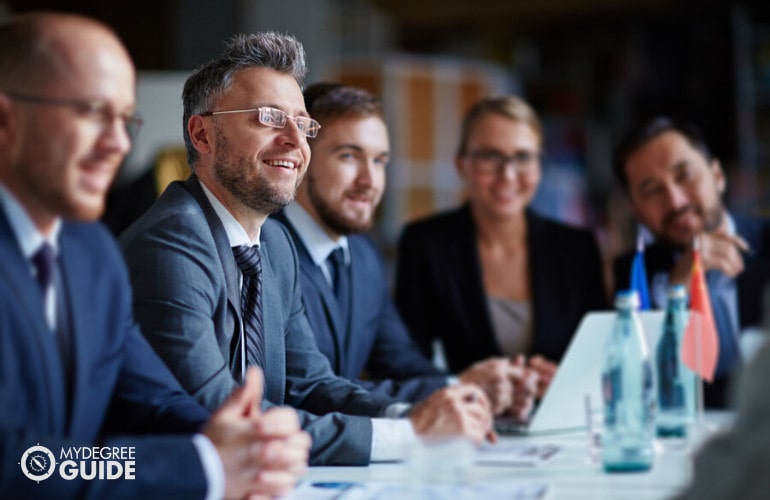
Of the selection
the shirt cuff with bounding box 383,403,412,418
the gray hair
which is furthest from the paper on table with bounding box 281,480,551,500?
the gray hair

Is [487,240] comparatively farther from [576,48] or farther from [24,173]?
[576,48]

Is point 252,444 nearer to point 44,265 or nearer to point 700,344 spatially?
point 44,265

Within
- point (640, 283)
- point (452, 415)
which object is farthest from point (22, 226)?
point (640, 283)

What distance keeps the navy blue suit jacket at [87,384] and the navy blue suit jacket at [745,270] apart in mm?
1578

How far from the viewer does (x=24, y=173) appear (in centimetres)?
88

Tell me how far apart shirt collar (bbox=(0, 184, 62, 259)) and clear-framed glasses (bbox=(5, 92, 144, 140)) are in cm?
9

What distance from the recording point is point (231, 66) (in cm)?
124

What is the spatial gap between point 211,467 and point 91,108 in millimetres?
399

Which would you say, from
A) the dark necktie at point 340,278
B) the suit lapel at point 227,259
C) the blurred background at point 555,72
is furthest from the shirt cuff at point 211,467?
the blurred background at point 555,72

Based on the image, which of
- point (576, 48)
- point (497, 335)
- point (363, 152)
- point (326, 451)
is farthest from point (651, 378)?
point (576, 48)

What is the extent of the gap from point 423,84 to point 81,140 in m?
5.55

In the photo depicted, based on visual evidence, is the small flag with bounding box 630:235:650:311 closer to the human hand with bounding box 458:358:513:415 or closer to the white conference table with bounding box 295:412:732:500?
the human hand with bounding box 458:358:513:415

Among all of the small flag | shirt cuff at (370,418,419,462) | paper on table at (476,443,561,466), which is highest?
the small flag

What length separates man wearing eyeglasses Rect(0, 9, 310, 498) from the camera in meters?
0.88
